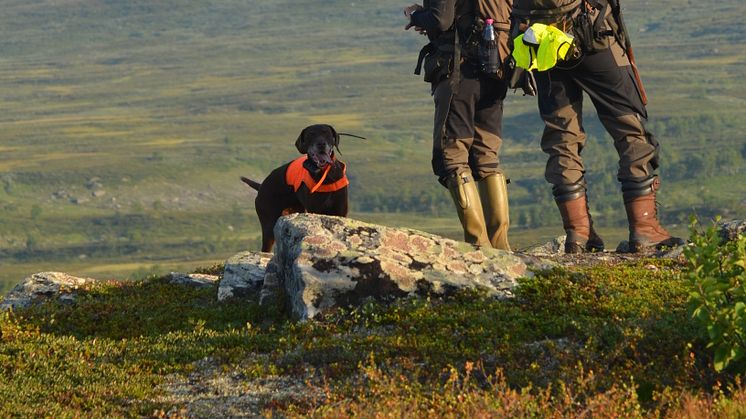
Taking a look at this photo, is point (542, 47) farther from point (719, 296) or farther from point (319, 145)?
point (719, 296)

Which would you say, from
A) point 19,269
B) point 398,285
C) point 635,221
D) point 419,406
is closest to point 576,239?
point 635,221

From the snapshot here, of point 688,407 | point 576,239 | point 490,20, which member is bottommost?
point 576,239

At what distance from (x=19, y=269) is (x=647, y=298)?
6634 inches

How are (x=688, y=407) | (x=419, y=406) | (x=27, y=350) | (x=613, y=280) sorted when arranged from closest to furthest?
(x=688, y=407), (x=419, y=406), (x=27, y=350), (x=613, y=280)

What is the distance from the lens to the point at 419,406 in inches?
296

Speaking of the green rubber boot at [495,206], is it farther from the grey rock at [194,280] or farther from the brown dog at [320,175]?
the grey rock at [194,280]

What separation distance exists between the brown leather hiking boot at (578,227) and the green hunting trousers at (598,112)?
27cm

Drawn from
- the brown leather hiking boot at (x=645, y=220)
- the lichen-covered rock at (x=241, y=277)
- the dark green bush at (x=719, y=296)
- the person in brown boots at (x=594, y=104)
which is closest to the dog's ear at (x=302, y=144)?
the lichen-covered rock at (x=241, y=277)

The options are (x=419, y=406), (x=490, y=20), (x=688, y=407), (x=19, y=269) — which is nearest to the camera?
(x=688, y=407)

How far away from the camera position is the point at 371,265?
10.0 m

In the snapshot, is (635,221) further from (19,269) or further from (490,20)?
(19,269)

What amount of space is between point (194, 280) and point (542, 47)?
163 inches

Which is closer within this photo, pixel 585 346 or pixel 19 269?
pixel 585 346

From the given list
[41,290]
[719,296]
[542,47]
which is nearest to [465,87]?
[542,47]
